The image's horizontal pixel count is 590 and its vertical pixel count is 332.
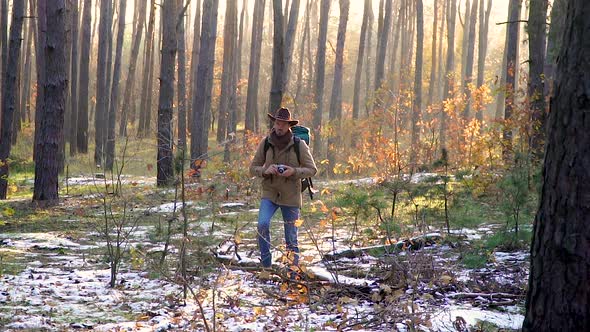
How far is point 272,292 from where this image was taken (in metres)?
6.18

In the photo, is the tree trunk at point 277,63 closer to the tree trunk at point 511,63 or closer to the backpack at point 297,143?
the tree trunk at point 511,63

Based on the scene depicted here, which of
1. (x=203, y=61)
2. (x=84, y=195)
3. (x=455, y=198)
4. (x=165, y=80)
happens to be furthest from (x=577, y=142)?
(x=203, y=61)

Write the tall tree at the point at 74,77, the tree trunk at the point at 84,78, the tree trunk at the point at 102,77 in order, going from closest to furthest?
the tree trunk at the point at 102,77 < the tree trunk at the point at 84,78 < the tall tree at the point at 74,77

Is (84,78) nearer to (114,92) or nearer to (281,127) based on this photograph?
(114,92)

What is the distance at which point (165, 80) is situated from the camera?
624 inches

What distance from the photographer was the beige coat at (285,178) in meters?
6.76

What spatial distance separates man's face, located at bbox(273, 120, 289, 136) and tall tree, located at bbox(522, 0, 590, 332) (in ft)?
11.1

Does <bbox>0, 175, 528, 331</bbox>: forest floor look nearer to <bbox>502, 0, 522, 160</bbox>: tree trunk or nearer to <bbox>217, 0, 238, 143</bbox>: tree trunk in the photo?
<bbox>502, 0, 522, 160</bbox>: tree trunk

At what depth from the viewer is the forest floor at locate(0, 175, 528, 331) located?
511 cm

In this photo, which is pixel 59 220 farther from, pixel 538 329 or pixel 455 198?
pixel 538 329

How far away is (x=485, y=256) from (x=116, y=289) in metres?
3.35

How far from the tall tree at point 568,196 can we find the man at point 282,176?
3.36 metres

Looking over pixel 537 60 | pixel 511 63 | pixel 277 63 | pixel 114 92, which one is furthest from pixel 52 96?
pixel 114 92

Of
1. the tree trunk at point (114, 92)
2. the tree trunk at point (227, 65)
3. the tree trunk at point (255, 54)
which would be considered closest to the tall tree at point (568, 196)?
the tree trunk at point (114, 92)
